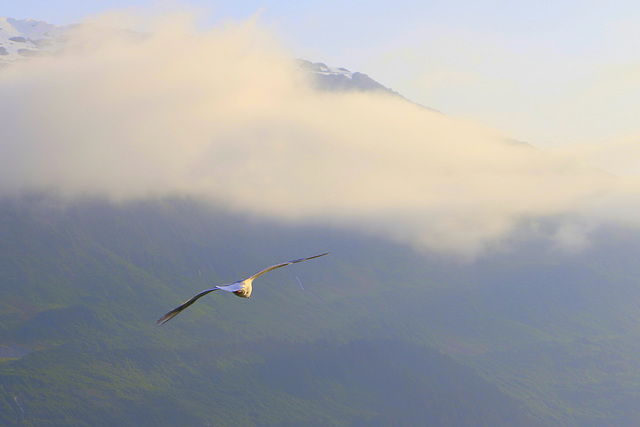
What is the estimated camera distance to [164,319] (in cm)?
3462

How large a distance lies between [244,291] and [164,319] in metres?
4.71

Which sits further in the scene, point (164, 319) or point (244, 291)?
point (244, 291)

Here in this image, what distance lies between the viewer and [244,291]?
37750mm
